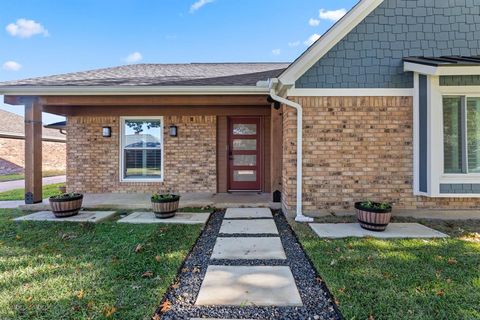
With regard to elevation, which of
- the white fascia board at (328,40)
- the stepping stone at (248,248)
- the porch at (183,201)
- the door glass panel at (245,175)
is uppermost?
the white fascia board at (328,40)

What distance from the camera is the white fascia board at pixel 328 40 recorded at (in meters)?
4.71

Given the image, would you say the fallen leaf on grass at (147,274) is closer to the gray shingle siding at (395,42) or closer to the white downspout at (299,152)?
the white downspout at (299,152)

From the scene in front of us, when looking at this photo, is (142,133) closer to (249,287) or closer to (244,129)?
(244,129)

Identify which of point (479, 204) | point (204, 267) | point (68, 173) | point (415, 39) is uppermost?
point (415, 39)

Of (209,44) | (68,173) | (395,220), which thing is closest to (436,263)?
(395,220)

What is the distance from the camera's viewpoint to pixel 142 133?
24.0ft

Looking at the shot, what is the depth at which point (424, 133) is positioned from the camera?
15.4 feet

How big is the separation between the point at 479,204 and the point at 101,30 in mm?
19931

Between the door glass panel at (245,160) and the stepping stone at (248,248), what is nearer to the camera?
the stepping stone at (248,248)

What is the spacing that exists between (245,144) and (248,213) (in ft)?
8.50

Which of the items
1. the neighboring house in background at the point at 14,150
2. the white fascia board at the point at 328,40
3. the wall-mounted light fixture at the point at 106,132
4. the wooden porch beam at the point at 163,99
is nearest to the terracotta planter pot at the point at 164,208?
the wooden porch beam at the point at 163,99

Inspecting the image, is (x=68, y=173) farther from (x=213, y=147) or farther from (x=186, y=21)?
(x=186, y=21)

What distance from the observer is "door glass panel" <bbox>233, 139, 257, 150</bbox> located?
739cm

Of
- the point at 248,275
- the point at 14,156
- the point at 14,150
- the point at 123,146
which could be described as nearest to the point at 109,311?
the point at 248,275
